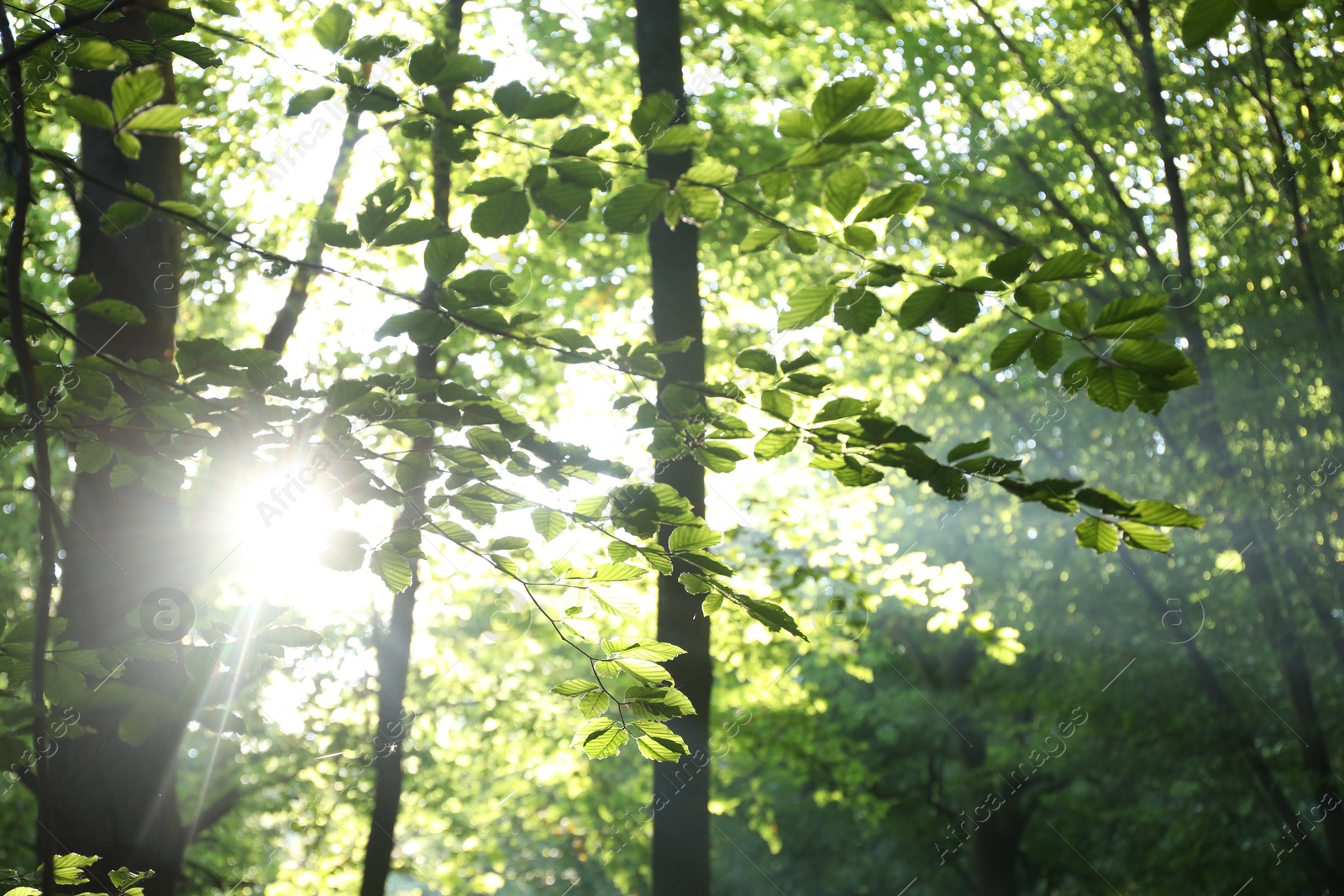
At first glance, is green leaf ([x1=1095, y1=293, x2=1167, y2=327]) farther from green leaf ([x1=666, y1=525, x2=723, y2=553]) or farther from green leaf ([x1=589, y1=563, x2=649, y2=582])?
green leaf ([x1=589, y1=563, x2=649, y2=582])

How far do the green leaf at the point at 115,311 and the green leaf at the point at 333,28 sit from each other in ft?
2.06

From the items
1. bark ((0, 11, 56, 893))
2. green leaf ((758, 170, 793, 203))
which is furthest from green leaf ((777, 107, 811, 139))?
bark ((0, 11, 56, 893))

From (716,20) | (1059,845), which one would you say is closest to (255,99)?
(716,20)

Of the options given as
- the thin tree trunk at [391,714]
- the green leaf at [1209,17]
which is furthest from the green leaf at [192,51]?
the thin tree trunk at [391,714]

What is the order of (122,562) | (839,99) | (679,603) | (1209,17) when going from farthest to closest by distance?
(679,603) → (122,562) → (839,99) → (1209,17)

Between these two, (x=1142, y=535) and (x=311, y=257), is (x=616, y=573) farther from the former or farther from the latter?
(x=311, y=257)

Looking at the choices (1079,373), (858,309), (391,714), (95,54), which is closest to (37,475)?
(95,54)

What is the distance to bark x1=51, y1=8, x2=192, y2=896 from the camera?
7.66 feet

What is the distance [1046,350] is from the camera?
1.15 m

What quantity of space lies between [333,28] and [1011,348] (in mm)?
1027

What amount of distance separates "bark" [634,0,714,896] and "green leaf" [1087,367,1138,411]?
2313mm

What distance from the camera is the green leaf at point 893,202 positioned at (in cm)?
99

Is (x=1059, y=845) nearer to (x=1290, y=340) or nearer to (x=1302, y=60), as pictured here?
(x=1290, y=340)

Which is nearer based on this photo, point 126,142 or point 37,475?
point 37,475
